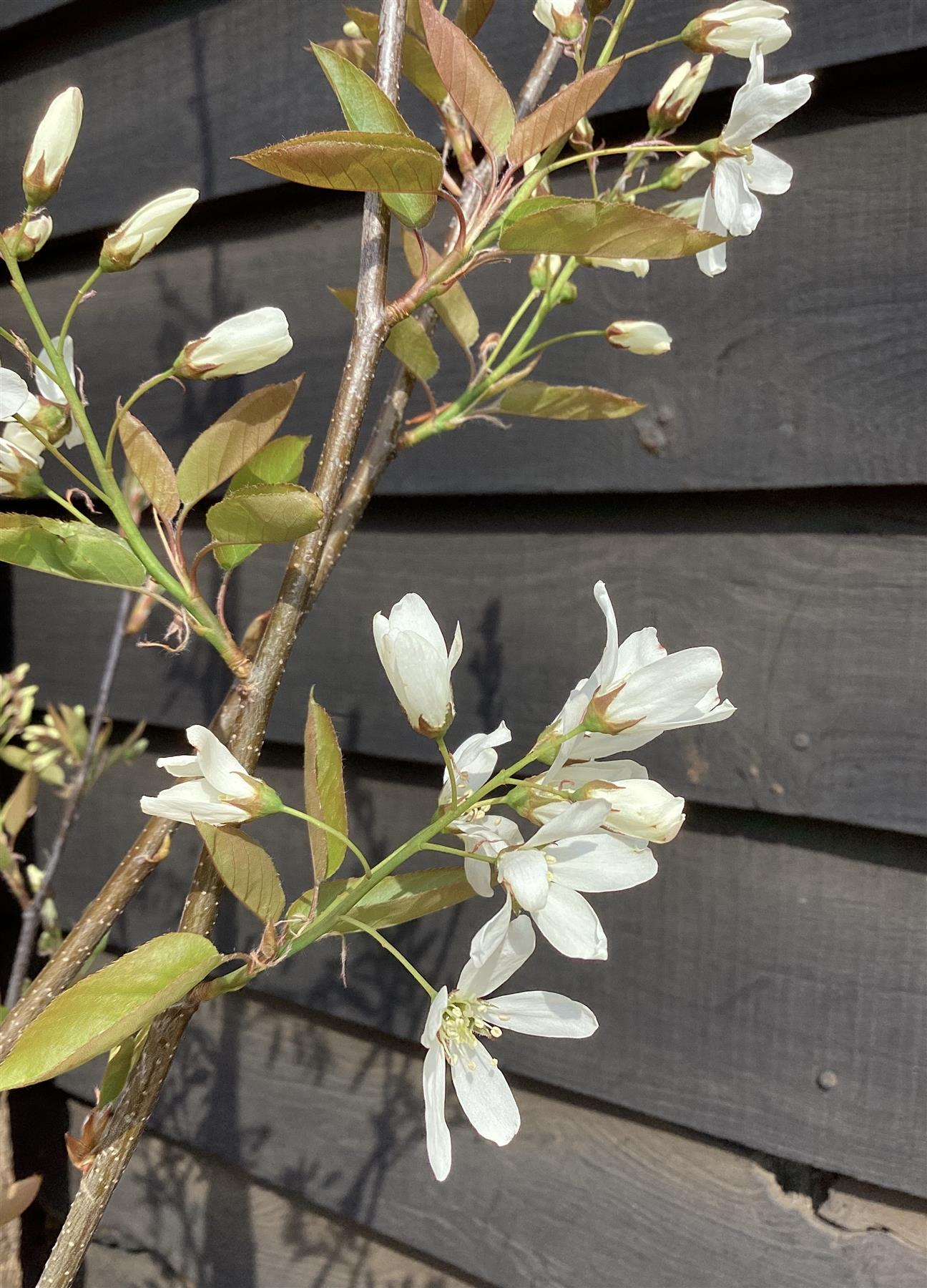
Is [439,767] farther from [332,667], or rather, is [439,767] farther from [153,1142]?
[153,1142]

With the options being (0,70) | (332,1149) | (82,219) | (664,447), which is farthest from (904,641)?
(0,70)

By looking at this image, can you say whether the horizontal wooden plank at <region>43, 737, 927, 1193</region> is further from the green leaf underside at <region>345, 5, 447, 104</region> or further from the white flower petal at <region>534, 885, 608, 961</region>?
the green leaf underside at <region>345, 5, 447, 104</region>

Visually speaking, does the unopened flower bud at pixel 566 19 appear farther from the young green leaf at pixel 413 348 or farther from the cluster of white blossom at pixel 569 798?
the cluster of white blossom at pixel 569 798

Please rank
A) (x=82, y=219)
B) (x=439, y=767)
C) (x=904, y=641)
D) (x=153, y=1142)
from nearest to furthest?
1. (x=904, y=641)
2. (x=439, y=767)
3. (x=82, y=219)
4. (x=153, y=1142)

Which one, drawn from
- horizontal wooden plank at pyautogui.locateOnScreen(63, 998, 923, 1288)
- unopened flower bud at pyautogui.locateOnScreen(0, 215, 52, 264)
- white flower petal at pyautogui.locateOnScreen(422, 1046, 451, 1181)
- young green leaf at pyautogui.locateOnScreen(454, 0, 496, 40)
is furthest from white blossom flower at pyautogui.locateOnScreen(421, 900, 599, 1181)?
horizontal wooden plank at pyautogui.locateOnScreen(63, 998, 923, 1288)

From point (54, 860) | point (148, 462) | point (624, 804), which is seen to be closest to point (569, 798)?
point (624, 804)
